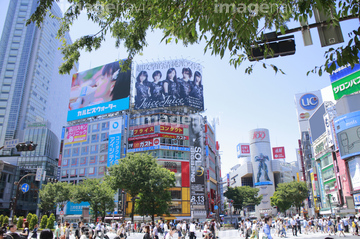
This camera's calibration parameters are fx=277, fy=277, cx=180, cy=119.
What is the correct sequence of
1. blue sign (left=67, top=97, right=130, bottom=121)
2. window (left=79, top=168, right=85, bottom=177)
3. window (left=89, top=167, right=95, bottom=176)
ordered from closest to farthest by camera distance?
window (left=89, top=167, right=95, bottom=176), blue sign (left=67, top=97, right=130, bottom=121), window (left=79, top=168, right=85, bottom=177)

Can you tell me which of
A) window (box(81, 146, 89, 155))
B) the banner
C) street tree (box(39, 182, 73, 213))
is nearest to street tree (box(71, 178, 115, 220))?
street tree (box(39, 182, 73, 213))

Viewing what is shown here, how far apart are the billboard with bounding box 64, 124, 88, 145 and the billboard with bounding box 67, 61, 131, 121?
239 cm

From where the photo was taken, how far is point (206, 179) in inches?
2452

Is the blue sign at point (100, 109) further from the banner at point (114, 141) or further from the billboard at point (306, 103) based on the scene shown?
the billboard at point (306, 103)

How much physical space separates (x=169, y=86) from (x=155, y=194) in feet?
105

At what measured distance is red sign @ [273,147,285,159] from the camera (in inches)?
4838

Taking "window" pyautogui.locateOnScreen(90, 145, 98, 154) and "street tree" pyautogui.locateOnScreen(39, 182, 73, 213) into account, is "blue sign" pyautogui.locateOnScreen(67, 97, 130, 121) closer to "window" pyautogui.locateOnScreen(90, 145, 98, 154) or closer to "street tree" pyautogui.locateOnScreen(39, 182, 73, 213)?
"window" pyautogui.locateOnScreen(90, 145, 98, 154)

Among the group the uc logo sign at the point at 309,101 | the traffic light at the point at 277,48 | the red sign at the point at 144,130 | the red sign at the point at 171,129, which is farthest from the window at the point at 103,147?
the uc logo sign at the point at 309,101

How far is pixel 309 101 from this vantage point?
97.4m

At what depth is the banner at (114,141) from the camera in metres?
60.8

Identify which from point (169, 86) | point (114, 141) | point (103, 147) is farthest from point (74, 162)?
point (169, 86)

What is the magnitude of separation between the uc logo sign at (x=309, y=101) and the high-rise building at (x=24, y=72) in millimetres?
81811

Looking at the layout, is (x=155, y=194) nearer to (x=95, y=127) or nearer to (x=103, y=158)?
(x=103, y=158)

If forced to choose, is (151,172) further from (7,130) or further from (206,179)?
(7,130)
